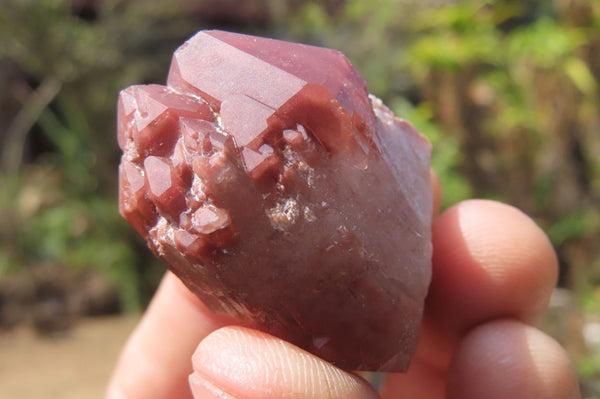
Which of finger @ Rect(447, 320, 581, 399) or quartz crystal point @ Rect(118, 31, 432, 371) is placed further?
finger @ Rect(447, 320, 581, 399)

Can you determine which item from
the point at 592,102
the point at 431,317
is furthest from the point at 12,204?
the point at 592,102

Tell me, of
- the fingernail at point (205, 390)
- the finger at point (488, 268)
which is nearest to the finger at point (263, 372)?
the fingernail at point (205, 390)

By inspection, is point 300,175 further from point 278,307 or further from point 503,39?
point 503,39

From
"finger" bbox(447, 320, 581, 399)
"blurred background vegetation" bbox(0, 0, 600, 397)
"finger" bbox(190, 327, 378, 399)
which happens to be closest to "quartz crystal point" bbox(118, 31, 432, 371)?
"finger" bbox(190, 327, 378, 399)

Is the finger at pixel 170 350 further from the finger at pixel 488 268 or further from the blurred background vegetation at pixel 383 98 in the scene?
the blurred background vegetation at pixel 383 98

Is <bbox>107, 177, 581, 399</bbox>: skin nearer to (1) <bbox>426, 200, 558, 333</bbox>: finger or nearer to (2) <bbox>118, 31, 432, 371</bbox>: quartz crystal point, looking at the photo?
(1) <bbox>426, 200, 558, 333</bbox>: finger
